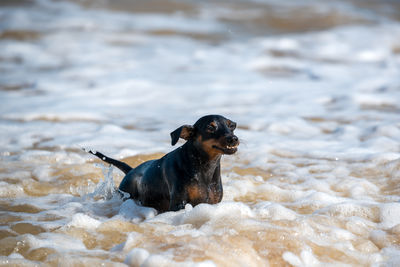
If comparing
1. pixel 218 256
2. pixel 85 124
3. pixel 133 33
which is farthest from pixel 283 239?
pixel 133 33

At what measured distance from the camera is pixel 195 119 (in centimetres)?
748

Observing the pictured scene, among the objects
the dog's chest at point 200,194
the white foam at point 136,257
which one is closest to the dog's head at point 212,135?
the dog's chest at point 200,194

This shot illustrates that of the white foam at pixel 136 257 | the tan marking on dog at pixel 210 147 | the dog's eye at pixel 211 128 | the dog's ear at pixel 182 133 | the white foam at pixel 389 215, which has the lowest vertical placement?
the white foam at pixel 389 215

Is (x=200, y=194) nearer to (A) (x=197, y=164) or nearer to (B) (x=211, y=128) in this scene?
(A) (x=197, y=164)

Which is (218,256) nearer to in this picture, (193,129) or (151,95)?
(193,129)

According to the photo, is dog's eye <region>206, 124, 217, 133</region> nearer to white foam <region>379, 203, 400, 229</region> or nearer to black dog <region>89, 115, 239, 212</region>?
black dog <region>89, 115, 239, 212</region>

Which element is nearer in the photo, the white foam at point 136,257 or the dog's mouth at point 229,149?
the white foam at point 136,257

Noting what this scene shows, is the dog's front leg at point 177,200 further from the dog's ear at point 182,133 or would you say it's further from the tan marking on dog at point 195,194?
the dog's ear at point 182,133

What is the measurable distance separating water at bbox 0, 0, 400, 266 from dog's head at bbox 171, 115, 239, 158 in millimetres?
429

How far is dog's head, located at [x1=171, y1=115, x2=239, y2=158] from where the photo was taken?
11.4 ft

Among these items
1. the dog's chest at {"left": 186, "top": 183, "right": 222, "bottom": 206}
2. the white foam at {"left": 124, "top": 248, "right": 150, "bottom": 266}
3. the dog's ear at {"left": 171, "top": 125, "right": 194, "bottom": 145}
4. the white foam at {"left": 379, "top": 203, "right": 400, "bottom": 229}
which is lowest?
the white foam at {"left": 379, "top": 203, "right": 400, "bottom": 229}

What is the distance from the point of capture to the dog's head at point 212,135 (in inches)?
136

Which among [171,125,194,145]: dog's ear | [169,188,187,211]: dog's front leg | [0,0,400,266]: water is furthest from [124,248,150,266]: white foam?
[171,125,194,145]: dog's ear

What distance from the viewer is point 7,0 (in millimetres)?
17094
